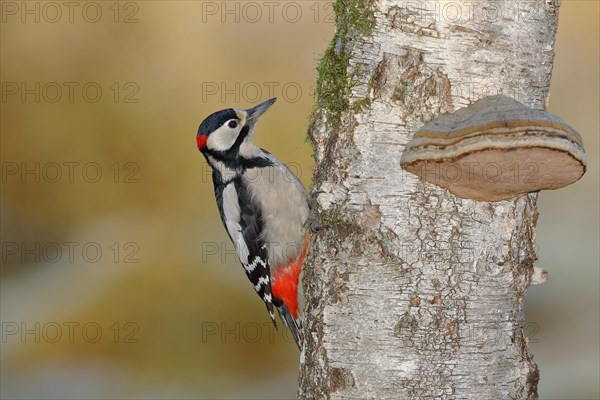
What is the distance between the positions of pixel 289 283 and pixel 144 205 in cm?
218

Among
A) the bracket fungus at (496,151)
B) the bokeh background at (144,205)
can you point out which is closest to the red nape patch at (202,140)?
the bokeh background at (144,205)

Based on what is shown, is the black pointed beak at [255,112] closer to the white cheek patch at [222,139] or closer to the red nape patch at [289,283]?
the white cheek patch at [222,139]

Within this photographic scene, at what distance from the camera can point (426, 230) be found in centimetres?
234

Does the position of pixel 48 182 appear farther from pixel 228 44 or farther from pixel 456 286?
pixel 456 286

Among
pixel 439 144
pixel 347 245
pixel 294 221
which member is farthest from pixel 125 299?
pixel 439 144

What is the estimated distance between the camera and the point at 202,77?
605cm

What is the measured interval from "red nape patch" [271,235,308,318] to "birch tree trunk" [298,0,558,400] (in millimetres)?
1828

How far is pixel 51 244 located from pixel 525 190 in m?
4.75

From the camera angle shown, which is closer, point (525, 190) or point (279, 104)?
point (525, 190)

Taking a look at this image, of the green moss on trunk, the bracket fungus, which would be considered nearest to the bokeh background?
the green moss on trunk

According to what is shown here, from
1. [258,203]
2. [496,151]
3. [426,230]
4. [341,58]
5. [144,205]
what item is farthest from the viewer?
[144,205]

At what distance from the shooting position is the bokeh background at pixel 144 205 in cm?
580

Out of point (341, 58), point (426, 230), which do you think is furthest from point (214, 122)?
point (426, 230)

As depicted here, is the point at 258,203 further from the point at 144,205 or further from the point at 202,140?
the point at 144,205
